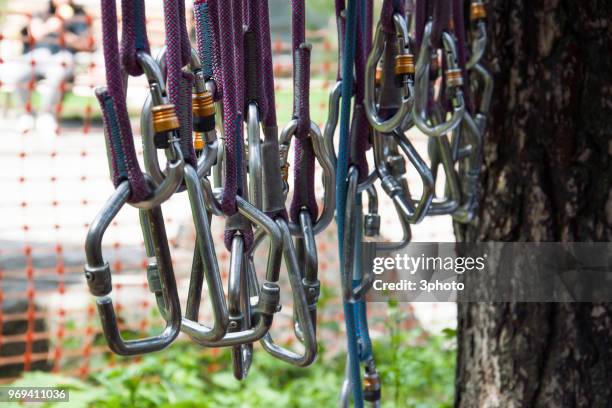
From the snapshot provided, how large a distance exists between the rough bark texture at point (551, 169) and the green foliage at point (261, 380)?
51cm

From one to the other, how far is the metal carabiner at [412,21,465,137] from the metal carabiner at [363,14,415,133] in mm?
64

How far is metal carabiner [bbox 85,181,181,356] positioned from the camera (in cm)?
65

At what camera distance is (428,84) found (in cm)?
106

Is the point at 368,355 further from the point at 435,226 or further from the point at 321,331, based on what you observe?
the point at 435,226

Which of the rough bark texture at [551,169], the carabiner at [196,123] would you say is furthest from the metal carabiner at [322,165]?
the rough bark texture at [551,169]

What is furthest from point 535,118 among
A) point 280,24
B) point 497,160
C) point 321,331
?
point 280,24

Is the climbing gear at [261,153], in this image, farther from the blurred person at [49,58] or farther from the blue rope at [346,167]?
the blurred person at [49,58]

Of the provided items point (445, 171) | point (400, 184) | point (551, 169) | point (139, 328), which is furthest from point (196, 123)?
point (139, 328)

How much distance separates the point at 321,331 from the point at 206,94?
250 centimetres

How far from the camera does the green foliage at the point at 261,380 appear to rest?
1.94 m

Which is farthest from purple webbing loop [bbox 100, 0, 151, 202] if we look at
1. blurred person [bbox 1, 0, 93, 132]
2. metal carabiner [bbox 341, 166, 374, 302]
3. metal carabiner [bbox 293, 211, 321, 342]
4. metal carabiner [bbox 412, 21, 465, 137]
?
blurred person [bbox 1, 0, 93, 132]

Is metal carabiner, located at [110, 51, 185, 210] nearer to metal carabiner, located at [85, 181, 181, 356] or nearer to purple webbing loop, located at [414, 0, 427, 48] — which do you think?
metal carabiner, located at [85, 181, 181, 356]

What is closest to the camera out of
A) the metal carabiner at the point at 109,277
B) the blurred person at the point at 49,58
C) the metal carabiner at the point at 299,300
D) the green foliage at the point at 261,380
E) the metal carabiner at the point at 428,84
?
the metal carabiner at the point at 109,277

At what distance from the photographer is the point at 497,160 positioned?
55.4 inches
